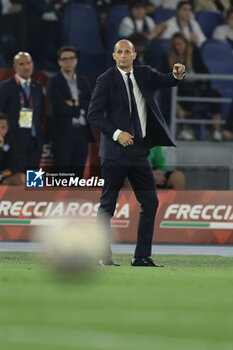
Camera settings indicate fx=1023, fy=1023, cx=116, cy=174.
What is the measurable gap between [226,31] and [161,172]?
3219 millimetres

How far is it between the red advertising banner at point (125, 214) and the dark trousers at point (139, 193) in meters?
4.52

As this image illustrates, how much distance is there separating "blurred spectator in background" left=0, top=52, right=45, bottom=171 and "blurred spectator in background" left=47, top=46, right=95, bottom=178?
26 cm

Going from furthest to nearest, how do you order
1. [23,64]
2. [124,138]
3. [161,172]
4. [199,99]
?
[199,99]
[161,172]
[23,64]
[124,138]

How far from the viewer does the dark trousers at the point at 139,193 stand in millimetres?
10469

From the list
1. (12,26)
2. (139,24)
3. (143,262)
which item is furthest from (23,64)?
(143,262)

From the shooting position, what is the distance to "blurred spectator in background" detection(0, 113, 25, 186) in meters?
15.3

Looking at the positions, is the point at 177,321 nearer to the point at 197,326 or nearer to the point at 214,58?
the point at 197,326

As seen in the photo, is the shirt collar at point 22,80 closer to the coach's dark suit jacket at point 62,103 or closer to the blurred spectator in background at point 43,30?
the coach's dark suit jacket at point 62,103

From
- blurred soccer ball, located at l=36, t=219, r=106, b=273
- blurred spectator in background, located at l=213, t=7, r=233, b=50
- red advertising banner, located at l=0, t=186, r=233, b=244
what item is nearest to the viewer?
blurred soccer ball, located at l=36, t=219, r=106, b=273

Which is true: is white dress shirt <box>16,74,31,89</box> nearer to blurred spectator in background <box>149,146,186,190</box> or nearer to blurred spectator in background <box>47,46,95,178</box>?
blurred spectator in background <box>47,46,95,178</box>

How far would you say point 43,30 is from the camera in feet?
52.1

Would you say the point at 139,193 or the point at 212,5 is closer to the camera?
the point at 139,193

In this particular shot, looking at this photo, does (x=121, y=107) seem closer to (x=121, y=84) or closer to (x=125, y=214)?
(x=121, y=84)

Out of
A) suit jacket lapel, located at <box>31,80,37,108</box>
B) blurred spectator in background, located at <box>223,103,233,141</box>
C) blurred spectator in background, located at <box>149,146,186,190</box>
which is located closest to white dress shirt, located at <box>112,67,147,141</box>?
blurred spectator in background, located at <box>149,146,186,190</box>
